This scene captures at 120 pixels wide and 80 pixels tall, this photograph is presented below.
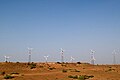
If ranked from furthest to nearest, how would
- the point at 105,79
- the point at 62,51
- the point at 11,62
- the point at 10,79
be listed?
the point at 62,51 → the point at 11,62 → the point at 105,79 → the point at 10,79

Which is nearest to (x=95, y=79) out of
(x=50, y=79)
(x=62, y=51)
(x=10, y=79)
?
(x=50, y=79)

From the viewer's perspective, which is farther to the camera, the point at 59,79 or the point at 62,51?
the point at 62,51

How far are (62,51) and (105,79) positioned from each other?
190 feet

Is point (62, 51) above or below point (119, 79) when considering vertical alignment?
above

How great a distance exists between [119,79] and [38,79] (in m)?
13.1

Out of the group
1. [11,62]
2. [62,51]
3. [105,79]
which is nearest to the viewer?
[105,79]

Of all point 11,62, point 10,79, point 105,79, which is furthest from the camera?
point 11,62

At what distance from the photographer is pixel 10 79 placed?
34906 mm

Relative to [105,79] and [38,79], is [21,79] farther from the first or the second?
[105,79]

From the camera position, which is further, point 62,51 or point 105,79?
point 62,51

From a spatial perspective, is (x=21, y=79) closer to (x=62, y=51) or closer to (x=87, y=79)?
(x=87, y=79)

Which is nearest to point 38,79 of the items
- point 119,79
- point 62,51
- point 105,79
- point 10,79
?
point 10,79

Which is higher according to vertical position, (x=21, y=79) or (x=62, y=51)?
(x=62, y=51)

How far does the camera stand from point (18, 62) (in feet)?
239
